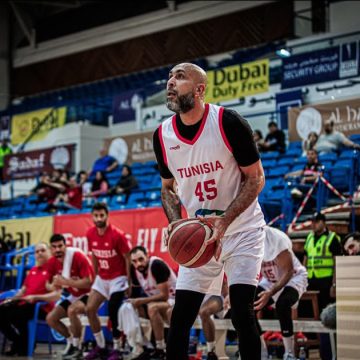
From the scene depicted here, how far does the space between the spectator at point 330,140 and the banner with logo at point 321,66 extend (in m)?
1.81

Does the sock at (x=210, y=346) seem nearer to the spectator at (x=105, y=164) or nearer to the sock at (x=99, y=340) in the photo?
the sock at (x=99, y=340)

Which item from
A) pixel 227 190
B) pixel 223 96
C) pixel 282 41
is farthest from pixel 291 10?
pixel 227 190

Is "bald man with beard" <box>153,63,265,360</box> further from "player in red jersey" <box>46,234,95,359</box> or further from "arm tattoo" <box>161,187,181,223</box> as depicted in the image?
"player in red jersey" <box>46,234,95,359</box>

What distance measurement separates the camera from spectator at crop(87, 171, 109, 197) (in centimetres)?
1499

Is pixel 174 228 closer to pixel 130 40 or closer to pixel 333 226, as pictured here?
pixel 333 226

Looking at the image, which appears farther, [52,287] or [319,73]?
[319,73]

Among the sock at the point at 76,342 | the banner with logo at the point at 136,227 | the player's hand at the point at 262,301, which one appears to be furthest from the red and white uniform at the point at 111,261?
the player's hand at the point at 262,301

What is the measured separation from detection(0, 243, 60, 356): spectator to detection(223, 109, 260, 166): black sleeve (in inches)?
234

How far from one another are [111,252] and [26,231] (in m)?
4.04

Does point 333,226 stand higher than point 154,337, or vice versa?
point 333,226

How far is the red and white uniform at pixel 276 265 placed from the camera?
7535mm

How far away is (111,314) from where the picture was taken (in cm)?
888

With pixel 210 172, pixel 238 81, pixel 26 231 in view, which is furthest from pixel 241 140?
pixel 238 81

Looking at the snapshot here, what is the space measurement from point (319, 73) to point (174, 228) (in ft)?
35.8
